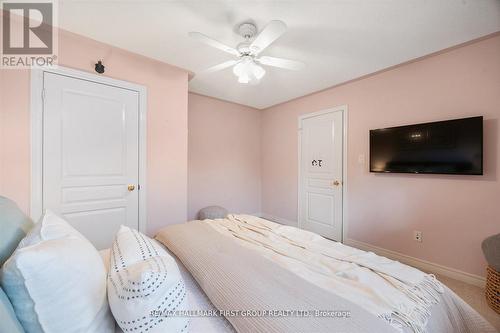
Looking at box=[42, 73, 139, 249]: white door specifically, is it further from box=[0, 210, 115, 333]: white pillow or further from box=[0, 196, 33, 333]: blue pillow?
box=[0, 210, 115, 333]: white pillow

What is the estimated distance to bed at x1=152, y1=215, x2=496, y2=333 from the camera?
775mm

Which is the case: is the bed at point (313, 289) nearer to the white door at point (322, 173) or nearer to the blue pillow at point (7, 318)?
the blue pillow at point (7, 318)

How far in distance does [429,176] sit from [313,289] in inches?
88.0

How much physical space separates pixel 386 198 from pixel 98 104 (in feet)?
11.5

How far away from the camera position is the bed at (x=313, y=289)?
0.78 meters

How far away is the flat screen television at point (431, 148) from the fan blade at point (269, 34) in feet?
6.18

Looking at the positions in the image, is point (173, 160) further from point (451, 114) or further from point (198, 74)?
point (451, 114)

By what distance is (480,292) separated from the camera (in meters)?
1.90

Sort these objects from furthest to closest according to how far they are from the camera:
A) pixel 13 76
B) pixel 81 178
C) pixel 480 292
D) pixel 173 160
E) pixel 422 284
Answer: pixel 173 160 < pixel 81 178 < pixel 480 292 < pixel 13 76 < pixel 422 284

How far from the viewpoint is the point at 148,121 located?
241 centimetres

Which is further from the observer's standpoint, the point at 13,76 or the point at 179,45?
the point at 179,45

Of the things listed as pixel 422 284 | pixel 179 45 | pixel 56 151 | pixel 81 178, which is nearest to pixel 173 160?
pixel 81 178

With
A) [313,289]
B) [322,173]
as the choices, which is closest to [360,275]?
[313,289]

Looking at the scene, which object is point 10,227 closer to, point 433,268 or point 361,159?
point 361,159
